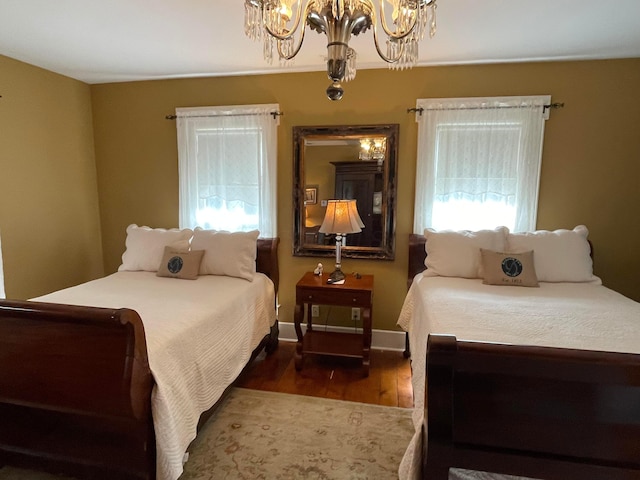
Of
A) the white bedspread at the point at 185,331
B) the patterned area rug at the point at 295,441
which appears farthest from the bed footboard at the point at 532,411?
the white bedspread at the point at 185,331

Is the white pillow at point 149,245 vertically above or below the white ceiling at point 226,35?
below

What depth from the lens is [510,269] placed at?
2.39m

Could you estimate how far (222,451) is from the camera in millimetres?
1864

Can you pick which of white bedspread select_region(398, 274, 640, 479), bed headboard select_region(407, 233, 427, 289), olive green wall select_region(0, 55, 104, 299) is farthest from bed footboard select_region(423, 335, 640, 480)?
olive green wall select_region(0, 55, 104, 299)

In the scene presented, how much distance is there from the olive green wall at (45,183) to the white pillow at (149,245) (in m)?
0.76

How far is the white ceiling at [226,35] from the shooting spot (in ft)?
6.45

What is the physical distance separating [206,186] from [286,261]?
3.30 ft

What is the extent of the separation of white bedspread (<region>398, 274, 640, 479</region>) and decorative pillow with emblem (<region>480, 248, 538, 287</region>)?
0.20 feet

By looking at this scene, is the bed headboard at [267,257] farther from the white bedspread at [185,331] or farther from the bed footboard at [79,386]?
the bed footboard at [79,386]

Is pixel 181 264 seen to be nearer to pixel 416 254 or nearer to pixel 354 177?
pixel 354 177

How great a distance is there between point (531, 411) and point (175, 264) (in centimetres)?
238

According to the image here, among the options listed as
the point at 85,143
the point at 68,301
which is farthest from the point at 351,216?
the point at 85,143

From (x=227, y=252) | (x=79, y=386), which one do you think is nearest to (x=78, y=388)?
(x=79, y=386)

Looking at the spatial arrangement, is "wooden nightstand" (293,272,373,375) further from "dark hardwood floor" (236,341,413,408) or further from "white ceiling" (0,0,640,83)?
"white ceiling" (0,0,640,83)
